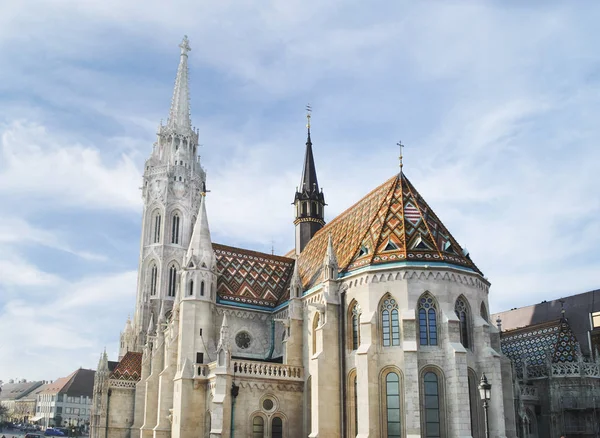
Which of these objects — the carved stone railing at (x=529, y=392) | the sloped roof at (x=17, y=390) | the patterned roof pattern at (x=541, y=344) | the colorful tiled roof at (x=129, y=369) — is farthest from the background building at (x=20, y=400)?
the carved stone railing at (x=529, y=392)

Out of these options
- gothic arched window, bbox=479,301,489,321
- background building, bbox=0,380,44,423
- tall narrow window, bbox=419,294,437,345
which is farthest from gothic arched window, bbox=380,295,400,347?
background building, bbox=0,380,44,423

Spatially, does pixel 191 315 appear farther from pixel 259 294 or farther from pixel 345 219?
pixel 345 219

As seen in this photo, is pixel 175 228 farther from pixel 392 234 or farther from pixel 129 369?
pixel 392 234

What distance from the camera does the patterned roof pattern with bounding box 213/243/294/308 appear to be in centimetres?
4091

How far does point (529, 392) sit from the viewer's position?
37.4m

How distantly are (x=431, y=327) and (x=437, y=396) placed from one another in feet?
10.6

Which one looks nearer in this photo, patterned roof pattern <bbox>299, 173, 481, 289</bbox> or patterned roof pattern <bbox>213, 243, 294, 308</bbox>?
patterned roof pattern <bbox>299, 173, 481, 289</bbox>

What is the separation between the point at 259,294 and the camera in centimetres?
4181

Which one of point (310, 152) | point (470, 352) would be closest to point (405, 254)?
point (470, 352)

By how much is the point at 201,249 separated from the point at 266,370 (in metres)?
9.85

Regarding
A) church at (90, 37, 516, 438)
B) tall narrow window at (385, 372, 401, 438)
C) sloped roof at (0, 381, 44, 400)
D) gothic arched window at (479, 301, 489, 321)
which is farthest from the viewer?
sloped roof at (0, 381, 44, 400)

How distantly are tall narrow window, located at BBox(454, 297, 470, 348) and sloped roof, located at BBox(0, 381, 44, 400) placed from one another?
114 m

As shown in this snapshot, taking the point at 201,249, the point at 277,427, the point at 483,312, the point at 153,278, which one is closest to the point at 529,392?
the point at 483,312

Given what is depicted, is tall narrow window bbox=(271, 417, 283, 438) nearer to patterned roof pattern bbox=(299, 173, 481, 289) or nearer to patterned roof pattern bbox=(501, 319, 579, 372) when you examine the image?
patterned roof pattern bbox=(299, 173, 481, 289)
